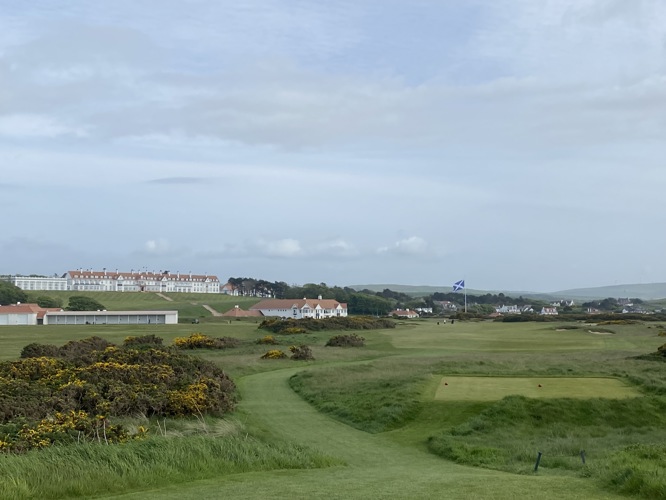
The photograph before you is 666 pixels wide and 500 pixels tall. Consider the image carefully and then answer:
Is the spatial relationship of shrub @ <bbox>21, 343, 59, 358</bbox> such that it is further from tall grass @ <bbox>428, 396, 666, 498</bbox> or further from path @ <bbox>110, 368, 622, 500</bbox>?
tall grass @ <bbox>428, 396, 666, 498</bbox>

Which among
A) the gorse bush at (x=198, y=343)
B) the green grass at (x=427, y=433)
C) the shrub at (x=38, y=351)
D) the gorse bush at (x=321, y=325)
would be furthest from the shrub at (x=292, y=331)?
the shrub at (x=38, y=351)

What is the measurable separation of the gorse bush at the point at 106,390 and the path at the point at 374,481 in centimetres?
289

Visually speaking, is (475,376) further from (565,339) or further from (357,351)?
(565,339)

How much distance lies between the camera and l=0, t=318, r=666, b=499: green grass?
11.8 metres

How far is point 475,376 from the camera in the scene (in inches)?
1235

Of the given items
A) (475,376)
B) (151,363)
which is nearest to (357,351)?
(475,376)

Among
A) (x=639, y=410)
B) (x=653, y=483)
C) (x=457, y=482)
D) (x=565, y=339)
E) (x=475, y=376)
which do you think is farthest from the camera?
(x=565, y=339)

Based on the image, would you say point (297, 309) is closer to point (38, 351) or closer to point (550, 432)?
point (38, 351)

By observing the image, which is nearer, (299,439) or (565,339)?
(299,439)

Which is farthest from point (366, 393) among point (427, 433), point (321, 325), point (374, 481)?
point (321, 325)

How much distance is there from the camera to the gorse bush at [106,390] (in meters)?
18.4

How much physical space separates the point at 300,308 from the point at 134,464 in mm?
120672

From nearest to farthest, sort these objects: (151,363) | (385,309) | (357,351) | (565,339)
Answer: (151,363), (357,351), (565,339), (385,309)

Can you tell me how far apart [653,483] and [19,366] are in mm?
21289
